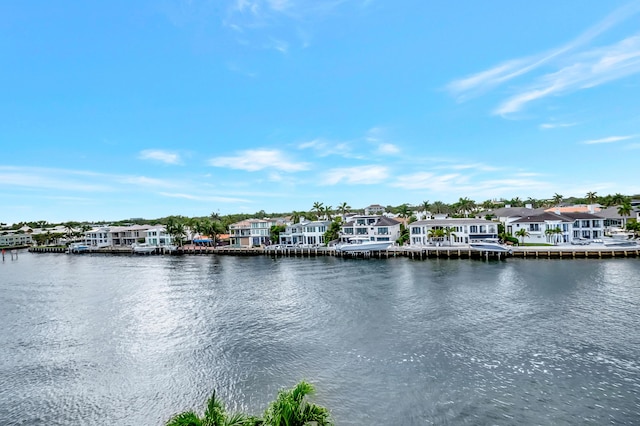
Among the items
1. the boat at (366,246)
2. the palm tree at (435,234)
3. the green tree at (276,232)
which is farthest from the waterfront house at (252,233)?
the palm tree at (435,234)

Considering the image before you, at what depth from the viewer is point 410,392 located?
18375 mm

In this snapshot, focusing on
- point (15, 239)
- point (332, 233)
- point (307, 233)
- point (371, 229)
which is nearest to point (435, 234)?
point (371, 229)

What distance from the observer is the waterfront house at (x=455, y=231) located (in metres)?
69.2

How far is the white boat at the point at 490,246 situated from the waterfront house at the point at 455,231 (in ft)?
11.1

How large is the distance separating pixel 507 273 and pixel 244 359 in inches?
1575

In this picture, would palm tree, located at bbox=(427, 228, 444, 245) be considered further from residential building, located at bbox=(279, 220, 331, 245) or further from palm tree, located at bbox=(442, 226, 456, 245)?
residential building, located at bbox=(279, 220, 331, 245)

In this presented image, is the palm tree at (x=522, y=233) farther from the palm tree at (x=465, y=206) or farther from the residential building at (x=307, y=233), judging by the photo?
the residential building at (x=307, y=233)

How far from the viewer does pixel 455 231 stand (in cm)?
7112

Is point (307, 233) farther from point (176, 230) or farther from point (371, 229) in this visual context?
point (176, 230)

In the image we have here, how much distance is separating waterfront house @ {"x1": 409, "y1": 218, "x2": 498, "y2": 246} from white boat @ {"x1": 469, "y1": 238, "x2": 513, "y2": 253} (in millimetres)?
3370

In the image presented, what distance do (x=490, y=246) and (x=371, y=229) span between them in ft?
87.9

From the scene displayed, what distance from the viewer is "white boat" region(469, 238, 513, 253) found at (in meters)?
60.9

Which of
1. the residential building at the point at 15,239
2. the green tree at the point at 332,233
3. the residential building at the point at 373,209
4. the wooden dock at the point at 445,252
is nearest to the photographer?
the wooden dock at the point at 445,252

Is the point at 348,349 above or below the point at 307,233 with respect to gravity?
below
